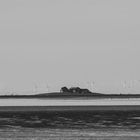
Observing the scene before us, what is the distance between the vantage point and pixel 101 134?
104 metres

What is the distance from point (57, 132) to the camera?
109562 mm

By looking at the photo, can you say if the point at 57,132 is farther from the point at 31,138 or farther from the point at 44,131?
the point at 31,138

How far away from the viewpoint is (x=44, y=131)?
4363 inches

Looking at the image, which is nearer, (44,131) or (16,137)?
(16,137)

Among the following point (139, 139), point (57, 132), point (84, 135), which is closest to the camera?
point (139, 139)

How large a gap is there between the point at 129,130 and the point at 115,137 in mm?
13361

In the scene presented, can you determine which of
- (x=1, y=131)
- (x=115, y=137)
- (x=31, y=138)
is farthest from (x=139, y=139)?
(x=1, y=131)

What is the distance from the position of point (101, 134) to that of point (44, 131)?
1130 centimetres

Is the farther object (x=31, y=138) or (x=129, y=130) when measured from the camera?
(x=129, y=130)

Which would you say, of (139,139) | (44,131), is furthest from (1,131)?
(139,139)

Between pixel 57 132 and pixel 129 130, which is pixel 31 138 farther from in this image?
pixel 129 130

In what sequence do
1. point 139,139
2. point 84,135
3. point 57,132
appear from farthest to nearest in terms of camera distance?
point 57,132 < point 84,135 < point 139,139

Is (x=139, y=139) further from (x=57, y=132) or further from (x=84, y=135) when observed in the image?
(x=57, y=132)

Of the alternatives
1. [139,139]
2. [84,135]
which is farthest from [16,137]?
[139,139]
